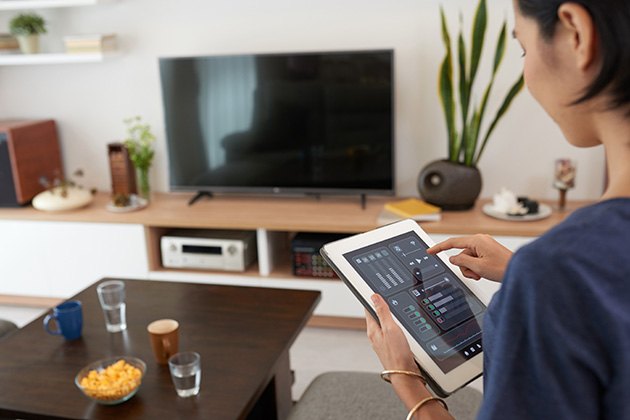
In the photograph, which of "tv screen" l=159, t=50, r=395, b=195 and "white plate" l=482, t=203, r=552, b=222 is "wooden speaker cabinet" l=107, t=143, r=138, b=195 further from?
"white plate" l=482, t=203, r=552, b=222

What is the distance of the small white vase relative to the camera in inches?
125

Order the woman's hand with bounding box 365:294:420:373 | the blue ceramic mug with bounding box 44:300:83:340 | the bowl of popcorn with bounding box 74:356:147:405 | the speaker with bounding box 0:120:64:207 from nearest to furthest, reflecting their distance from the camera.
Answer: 1. the woman's hand with bounding box 365:294:420:373
2. the bowl of popcorn with bounding box 74:356:147:405
3. the blue ceramic mug with bounding box 44:300:83:340
4. the speaker with bounding box 0:120:64:207

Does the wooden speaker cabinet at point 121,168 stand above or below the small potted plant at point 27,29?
below

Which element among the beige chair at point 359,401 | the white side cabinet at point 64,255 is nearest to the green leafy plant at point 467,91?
the beige chair at point 359,401

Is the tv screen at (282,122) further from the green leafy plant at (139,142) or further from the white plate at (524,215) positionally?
the white plate at (524,215)

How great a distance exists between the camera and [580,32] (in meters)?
0.60

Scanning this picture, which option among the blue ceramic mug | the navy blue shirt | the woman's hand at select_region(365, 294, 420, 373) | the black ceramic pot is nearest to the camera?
the navy blue shirt

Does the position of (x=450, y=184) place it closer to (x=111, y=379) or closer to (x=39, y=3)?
(x=111, y=379)

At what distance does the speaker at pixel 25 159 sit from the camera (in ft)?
10.3

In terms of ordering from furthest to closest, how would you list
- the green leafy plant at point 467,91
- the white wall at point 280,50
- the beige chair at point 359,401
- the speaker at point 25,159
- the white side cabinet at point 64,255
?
the speaker at point 25,159 < the white side cabinet at point 64,255 < the white wall at point 280,50 < the green leafy plant at point 467,91 < the beige chair at point 359,401

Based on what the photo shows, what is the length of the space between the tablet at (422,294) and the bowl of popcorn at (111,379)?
65 cm

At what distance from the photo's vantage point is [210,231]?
3.09 metres

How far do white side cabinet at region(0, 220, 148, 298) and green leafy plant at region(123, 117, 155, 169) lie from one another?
1.17 ft

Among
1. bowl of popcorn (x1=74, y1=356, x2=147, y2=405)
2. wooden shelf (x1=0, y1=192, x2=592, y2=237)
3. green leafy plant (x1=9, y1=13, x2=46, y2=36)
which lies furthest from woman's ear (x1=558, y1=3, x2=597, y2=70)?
green leafy plant (x1=9, y1=13, x2=46, y2=36)
